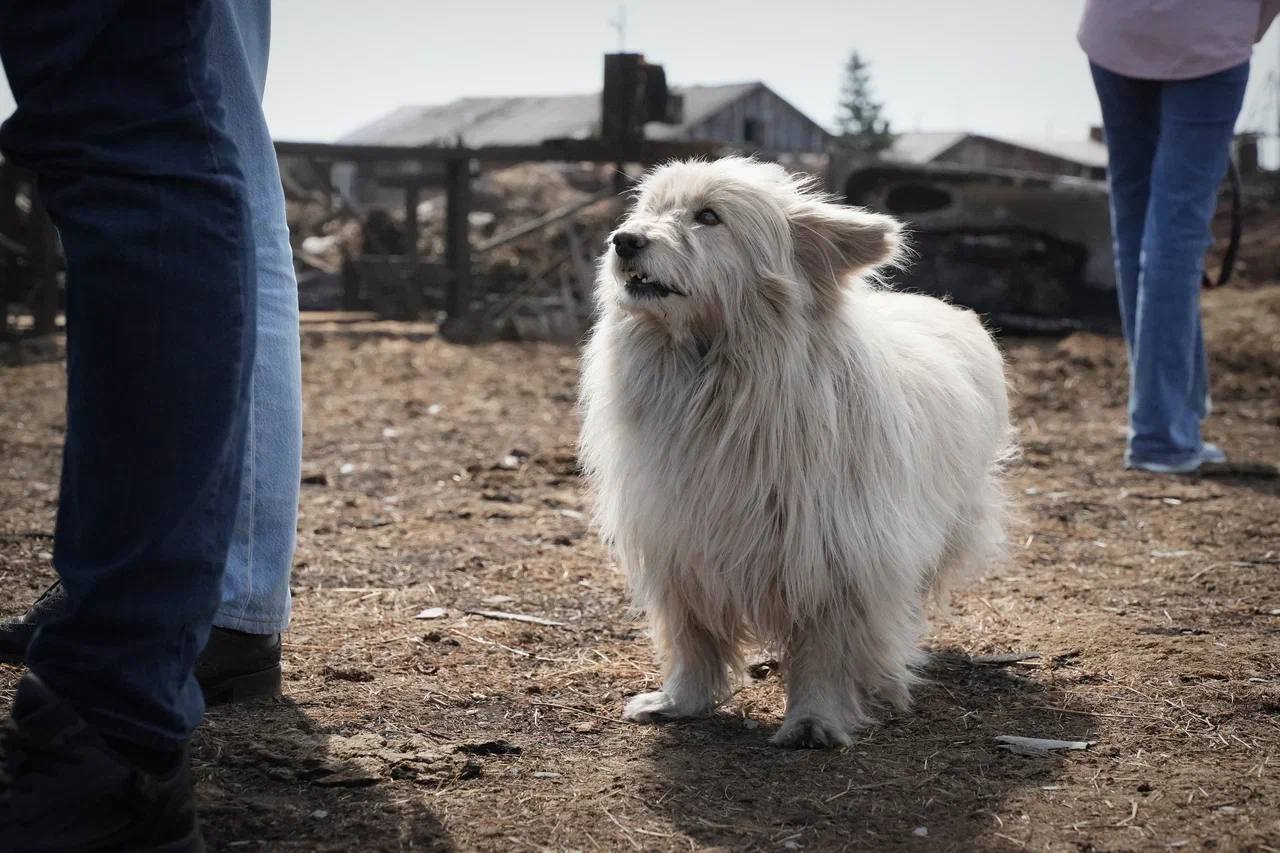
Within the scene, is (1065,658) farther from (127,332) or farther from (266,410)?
(127,332)

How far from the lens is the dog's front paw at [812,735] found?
2.73 meters

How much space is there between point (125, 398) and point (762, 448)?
1.45m

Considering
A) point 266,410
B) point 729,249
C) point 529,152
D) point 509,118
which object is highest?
Result: point 509,118

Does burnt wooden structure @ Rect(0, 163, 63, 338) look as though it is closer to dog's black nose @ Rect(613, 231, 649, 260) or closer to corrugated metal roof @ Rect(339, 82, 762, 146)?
dog's black nose @ Rect(613, 231, 649, 260)

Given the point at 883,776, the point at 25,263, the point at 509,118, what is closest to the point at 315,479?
the point at 883,776

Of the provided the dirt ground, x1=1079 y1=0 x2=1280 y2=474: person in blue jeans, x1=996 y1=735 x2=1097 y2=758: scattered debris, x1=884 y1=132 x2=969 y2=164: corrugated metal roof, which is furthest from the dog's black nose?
x1=884 y1=132 x2=969 y2=164: corrugated metal roof

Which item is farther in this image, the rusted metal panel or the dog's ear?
the rusted metal panel

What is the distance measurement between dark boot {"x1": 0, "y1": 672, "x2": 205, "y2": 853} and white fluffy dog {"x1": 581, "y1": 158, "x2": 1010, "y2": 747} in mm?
1294

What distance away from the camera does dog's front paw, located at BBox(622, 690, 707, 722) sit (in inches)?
→ 114

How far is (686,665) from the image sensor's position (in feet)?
9.86

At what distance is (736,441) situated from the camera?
286 centimetres

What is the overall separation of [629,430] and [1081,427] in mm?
4712

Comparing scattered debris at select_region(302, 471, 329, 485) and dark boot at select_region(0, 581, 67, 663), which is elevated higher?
dark boot at select_region(0, 581, 67, 663)

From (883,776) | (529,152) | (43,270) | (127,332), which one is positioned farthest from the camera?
(529,152)
